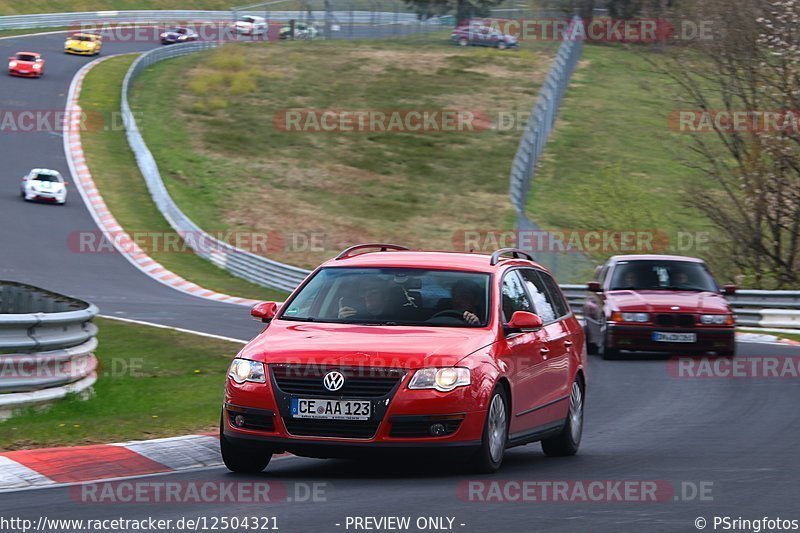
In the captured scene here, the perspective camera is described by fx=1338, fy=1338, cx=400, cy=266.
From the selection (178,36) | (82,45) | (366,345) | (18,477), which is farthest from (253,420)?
(178,36)

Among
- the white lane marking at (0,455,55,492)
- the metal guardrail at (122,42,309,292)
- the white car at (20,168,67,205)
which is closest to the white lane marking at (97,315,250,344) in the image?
the metal guardrail at (122,42,309,292)

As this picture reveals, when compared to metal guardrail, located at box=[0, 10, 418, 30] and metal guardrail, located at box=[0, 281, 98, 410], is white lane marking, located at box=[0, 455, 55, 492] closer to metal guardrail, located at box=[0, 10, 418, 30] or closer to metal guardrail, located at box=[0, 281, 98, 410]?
metal guardrail, located at box=[0, 281, 98, 410]

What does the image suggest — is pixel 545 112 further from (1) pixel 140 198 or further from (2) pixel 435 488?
(2) pixel 435 488

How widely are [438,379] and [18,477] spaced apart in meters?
2.70

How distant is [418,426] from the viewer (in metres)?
8.38

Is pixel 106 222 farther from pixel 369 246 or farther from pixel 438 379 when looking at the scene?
pixel 438 379

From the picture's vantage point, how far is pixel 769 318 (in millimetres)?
25672

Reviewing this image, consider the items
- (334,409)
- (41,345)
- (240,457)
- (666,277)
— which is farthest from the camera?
(666,277)

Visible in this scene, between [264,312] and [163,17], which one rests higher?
[163,17]

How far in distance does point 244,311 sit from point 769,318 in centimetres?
1049

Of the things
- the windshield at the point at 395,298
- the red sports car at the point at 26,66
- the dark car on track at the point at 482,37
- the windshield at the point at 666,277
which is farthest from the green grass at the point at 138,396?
the dark car on track at the point at 482,37

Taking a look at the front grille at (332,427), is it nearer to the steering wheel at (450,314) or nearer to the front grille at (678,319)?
the steering wheel at (450,314)

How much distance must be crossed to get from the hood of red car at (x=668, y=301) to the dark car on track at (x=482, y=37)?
5875cm

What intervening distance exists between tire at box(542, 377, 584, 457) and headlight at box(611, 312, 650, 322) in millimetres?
8327
